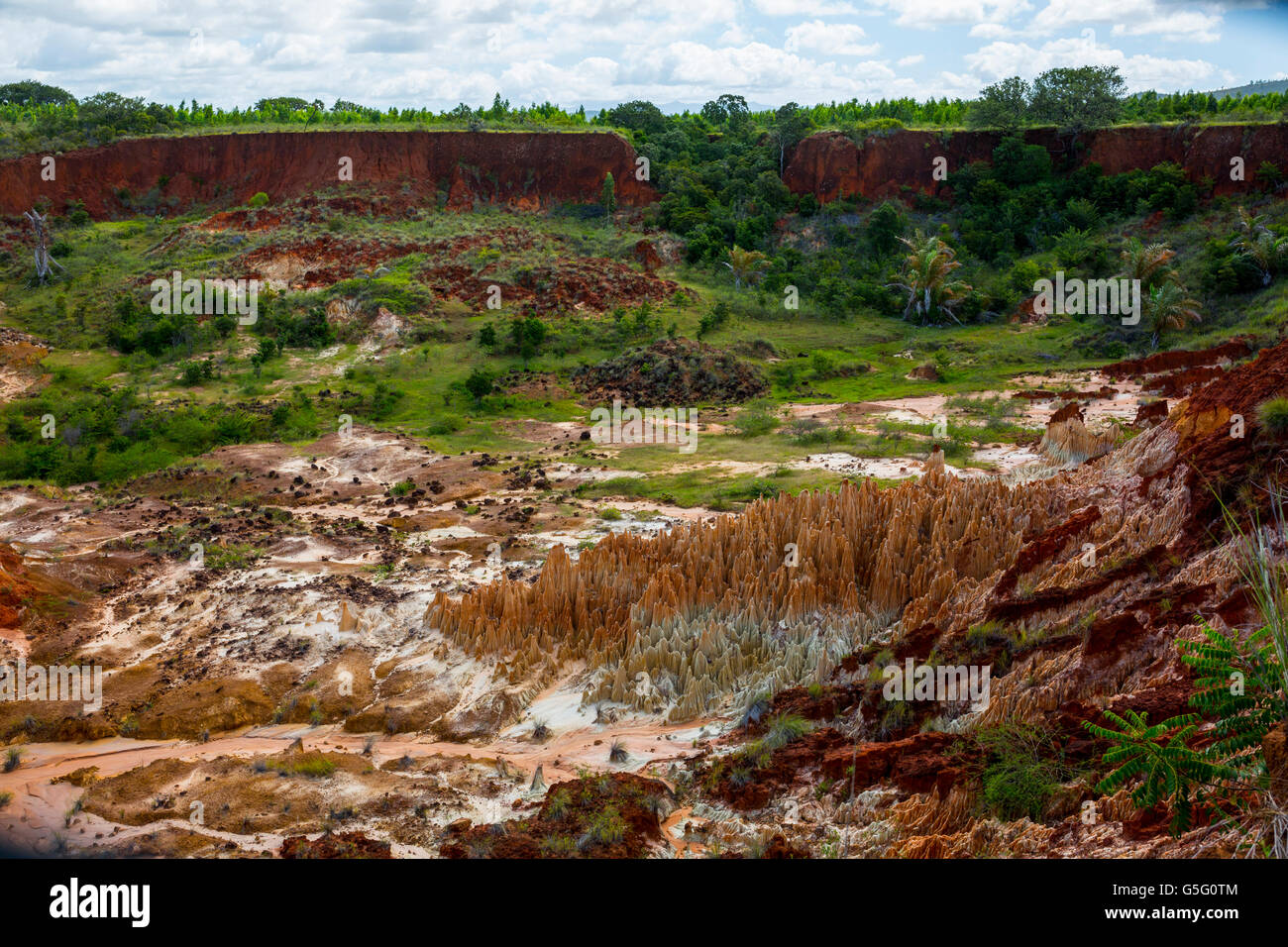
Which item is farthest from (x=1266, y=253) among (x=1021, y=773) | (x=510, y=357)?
(x=1021, y=773)

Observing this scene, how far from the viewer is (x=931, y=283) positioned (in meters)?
28.2

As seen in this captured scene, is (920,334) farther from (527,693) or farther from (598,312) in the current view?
(527,693)

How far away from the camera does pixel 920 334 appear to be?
89.8 ft

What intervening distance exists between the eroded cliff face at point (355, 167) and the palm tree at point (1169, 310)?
66.5ft

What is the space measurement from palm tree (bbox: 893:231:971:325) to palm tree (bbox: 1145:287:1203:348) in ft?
19.4

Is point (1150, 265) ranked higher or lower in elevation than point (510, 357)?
higher

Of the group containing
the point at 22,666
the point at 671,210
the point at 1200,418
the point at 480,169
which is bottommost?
the point at 22,666

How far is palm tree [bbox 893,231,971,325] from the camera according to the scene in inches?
1096

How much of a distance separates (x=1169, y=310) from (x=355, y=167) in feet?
96.9

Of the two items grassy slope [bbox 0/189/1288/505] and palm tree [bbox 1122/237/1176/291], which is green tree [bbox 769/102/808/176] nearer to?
grassy slope [bbox 0/189/1288/505]

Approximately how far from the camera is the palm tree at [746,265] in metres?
30.8

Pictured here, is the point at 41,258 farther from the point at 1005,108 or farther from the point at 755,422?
the point at 1005,108
